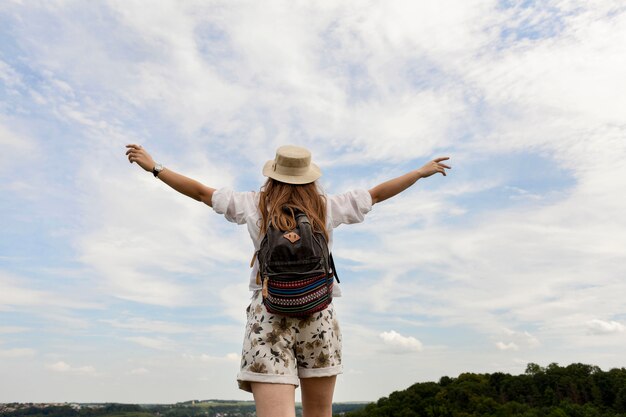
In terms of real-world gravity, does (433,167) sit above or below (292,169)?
above

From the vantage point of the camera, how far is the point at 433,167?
5.64 m

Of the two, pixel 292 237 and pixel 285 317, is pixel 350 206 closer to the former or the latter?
pixel 292 237

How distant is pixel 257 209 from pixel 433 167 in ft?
5.75

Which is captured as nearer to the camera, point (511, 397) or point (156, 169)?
point (156, 169)

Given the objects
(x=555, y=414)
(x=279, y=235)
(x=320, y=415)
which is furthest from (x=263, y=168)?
(x=555, y=414)

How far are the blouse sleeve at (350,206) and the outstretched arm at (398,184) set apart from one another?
145 millimetres

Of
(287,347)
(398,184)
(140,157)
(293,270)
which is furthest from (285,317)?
(140,157)

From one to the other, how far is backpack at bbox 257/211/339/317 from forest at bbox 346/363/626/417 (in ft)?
284

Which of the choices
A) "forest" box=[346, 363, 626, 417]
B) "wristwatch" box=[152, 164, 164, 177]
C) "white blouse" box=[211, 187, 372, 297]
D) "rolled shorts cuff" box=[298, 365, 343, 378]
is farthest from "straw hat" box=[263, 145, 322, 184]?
"forest" box=[346, 363, 626, 417]

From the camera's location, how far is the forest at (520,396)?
85.8m

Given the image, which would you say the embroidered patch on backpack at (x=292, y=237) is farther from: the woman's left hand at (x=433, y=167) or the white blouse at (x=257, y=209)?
the woman's left hand at (x=433, y=167)

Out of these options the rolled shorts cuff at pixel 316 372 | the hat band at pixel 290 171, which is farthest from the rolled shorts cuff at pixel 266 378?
the hat band at pixel 290 171

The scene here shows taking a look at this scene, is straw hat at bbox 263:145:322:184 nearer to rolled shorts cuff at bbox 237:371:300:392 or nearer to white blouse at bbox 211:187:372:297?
white blouse at bbox 211:187:372:297

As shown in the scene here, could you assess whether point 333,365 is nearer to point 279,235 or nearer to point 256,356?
point 256,356
